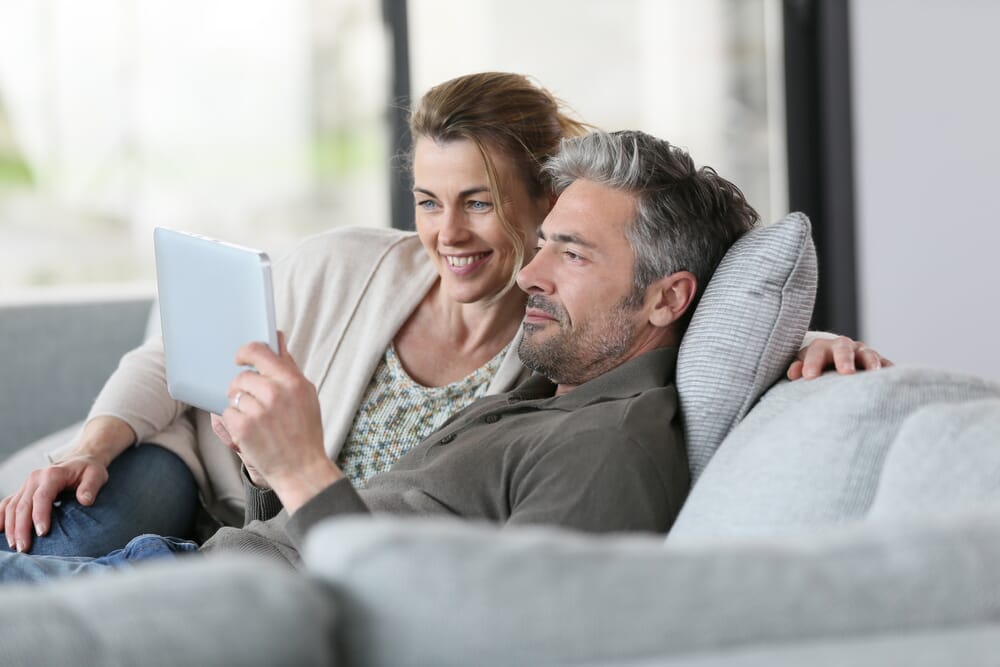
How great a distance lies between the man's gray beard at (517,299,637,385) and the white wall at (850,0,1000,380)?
9.25 ft

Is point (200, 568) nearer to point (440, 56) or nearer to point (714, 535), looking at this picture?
point (714, 535)

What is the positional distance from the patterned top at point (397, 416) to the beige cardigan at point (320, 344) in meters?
0.03

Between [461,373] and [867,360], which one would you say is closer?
[867,360]

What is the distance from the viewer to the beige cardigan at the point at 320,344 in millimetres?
2174

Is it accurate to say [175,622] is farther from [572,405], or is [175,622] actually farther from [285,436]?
[572,405]

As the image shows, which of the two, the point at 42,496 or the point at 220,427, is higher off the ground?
the point at 220,427

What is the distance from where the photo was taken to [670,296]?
1.83 metres

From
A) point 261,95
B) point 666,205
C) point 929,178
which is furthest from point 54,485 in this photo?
point 929,178

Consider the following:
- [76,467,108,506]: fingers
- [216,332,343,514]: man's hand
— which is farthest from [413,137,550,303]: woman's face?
[216,332,343,514]: man's hand

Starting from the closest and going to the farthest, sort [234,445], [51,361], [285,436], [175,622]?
[175,622] → [285,436] → [234,445] → [51,361]

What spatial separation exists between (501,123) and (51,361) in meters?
1.70

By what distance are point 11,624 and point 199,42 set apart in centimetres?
395

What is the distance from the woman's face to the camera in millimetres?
2139

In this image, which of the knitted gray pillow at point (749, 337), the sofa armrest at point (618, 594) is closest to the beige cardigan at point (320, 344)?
the knitted gray pillow at point (749, 337)
